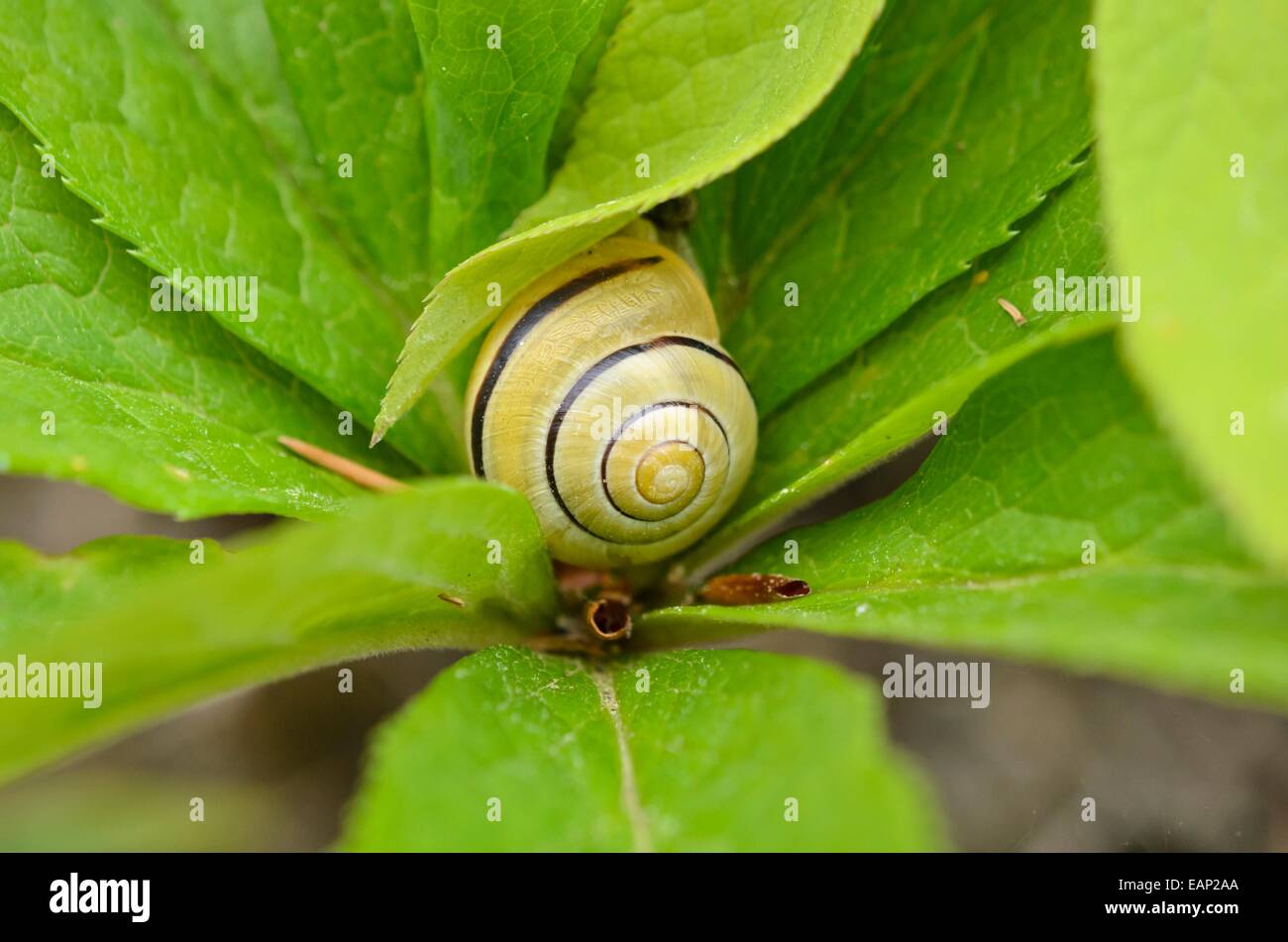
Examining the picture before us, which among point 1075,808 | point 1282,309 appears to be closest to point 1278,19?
point 1282,309

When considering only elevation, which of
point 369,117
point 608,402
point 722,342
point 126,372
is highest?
point 369,117

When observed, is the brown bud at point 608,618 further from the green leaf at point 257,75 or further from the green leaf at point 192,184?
the green leaf at point 257,75

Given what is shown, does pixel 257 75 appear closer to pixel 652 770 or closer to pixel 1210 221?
pixel 652 770

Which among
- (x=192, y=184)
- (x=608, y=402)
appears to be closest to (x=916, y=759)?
(x=608, y=402)

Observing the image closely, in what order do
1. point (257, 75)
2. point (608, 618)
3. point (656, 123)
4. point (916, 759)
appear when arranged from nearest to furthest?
point (656, 123)
point (608, 618)
point (257, 75)
point (916, 759)
